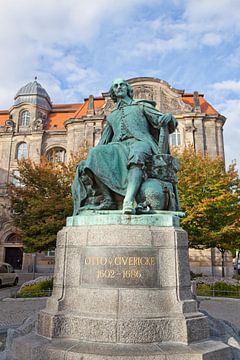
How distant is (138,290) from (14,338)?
6.04ft

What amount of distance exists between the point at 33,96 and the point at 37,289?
90.2 feet

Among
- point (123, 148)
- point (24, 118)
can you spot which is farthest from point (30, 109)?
point (123, 148)

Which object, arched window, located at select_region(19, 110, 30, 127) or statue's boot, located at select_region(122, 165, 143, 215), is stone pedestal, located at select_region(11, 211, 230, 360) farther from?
arched window, located at select_region(19, 110, 30, 127)

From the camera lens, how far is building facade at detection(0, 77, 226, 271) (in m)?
30.4

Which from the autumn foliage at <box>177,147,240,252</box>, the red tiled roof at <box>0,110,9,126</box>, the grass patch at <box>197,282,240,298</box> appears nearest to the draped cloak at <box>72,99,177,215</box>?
the grass patch at <box>197,282,240,298</box>

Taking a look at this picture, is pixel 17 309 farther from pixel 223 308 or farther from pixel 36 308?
pixel 223 308

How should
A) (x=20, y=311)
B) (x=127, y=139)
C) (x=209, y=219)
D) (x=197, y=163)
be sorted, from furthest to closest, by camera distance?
(x=197, y=163) → (x=209, y=219) → (x=20, y=311) → (x=127, y=139)

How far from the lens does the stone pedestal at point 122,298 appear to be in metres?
3.81

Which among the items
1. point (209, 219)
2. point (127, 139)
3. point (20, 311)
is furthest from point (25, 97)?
point (127, 139)

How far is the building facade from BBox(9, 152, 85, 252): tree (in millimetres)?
7785

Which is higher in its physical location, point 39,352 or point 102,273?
point 102,273

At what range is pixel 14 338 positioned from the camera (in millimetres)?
4469

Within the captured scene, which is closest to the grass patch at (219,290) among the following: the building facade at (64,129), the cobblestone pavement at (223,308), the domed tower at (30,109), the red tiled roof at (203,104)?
the cobblestone pavement at (223,308)

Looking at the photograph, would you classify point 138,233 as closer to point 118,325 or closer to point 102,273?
point 102,273
